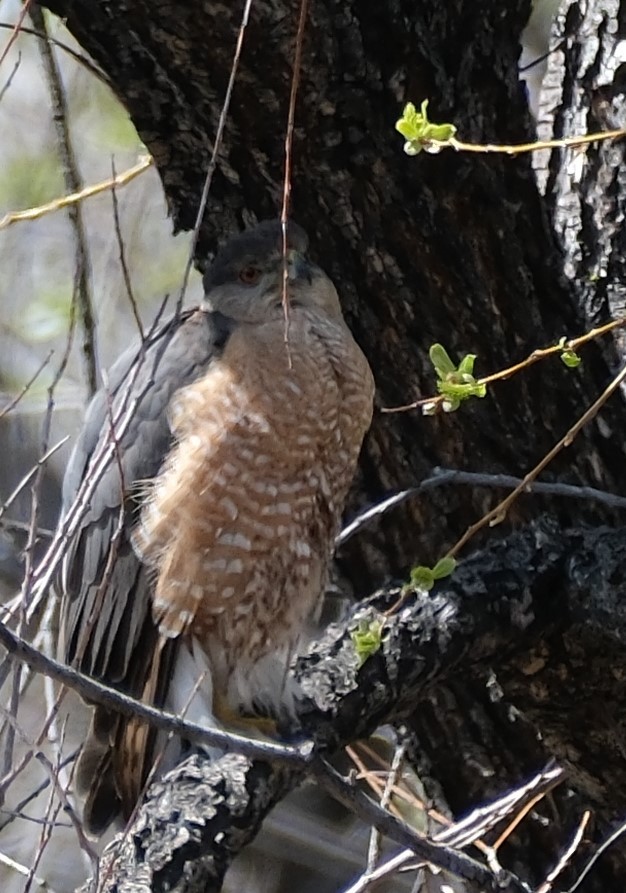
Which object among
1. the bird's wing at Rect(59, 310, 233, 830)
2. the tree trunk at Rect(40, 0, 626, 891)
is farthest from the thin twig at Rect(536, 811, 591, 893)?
the bird's wing at Rect(59, 310, 233, 830)

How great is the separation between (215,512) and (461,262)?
0.70 metres

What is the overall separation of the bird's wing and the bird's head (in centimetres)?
13

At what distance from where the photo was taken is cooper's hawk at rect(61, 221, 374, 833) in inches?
116

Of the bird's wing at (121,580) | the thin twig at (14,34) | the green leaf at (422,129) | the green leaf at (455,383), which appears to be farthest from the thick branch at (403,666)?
the thin twig at (14,34)

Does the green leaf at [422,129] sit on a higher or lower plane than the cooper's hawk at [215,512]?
higher

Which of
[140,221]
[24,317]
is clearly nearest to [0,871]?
[24,317]

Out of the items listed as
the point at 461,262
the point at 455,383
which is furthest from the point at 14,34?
the point at 461,262

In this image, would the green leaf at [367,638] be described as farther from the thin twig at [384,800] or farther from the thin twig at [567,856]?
the thin twig at [567,856]

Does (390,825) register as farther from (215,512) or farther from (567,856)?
(215,512)

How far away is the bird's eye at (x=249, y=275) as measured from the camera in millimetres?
3068

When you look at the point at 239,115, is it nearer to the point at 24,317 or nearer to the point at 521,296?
the point at 521,296

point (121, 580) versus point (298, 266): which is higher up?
point (298, 266)

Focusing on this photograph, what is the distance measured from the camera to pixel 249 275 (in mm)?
3115

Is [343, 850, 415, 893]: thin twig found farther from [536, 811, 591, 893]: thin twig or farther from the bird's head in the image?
the bird's head
